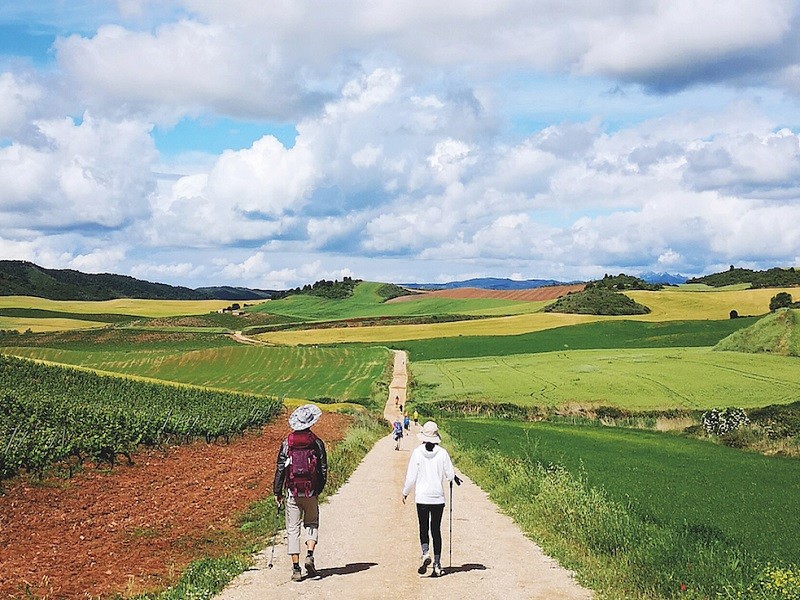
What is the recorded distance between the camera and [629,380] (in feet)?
206

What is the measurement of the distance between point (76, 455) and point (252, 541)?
1065 cm

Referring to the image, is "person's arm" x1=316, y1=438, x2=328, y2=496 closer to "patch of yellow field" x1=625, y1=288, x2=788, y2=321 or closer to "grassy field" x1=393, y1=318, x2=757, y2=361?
"grassy field" x1=393, y1=318, x2=757, y2=361

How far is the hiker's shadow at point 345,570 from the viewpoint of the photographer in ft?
42.4

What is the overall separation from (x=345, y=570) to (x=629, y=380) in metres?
53.1

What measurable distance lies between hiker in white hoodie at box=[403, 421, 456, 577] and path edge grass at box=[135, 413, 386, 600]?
9.78 feet

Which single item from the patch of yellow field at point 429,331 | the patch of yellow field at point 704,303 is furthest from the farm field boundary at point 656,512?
the patch of yellow field at point 704,303

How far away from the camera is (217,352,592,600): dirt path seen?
11.8 metres

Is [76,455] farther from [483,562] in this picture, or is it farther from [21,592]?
[483,562]

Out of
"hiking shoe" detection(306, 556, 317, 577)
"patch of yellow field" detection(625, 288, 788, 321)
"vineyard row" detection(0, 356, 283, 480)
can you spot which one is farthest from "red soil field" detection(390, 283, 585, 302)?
"hiking shoe" detection(306, 556, 317, 577)

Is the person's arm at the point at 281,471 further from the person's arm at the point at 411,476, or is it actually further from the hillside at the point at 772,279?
the hillside at the point at 772,279

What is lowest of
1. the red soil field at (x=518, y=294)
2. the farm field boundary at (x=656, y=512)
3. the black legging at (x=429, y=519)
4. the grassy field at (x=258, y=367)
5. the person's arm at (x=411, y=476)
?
the grassy field at (x=258, y=367)

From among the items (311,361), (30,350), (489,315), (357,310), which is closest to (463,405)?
(311,361)

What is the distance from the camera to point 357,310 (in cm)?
19512

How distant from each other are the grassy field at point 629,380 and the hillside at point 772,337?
11.8ft
